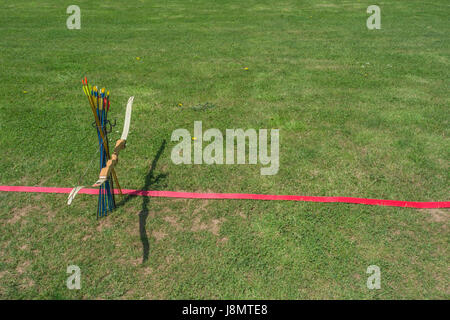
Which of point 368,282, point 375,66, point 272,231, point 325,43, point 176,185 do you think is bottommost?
point 368,282

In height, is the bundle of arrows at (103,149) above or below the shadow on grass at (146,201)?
above

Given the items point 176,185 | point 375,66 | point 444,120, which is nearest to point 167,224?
point 176,185

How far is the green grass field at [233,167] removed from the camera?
3.44 metres

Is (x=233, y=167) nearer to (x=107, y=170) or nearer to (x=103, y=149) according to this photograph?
(x=103, y=149)

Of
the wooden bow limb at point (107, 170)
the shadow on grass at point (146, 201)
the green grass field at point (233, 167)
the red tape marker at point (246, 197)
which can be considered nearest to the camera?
the wooden bow limb at point (107, 170)

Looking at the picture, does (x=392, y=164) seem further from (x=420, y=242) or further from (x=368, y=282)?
(x=368, y=282)

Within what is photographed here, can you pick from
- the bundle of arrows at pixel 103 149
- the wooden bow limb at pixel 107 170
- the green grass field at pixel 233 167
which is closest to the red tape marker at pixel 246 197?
the green grass field at pixel 233 167

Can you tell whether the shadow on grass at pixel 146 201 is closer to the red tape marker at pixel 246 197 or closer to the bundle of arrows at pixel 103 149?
the red tape marker at pixel 246 197

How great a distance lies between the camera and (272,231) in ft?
12.8

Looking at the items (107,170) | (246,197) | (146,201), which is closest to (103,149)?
(107,170)

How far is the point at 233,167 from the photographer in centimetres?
496

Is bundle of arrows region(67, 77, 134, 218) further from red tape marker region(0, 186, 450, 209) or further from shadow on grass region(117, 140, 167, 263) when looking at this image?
red tape marker region(0, 186, 450, 209)

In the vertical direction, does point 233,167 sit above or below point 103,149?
below

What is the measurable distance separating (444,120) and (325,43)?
4.94 m
